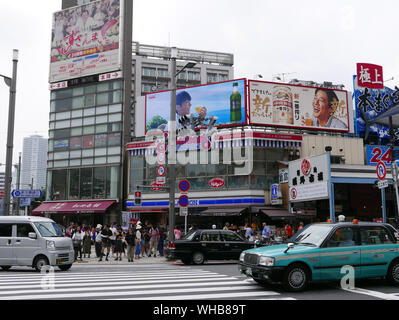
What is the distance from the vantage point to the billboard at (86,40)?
41.2 metres

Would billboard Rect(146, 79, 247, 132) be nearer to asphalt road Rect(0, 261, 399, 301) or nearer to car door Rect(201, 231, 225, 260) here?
car door Rect(201, 231, 225, 260)

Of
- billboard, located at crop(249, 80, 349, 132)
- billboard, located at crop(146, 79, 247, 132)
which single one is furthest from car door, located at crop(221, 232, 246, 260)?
billboard, located at crop(249, 80, 349, 132)

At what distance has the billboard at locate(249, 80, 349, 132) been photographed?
115 ft

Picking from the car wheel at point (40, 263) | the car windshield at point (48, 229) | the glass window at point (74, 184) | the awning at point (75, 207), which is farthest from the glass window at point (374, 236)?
the glass window at point (74, 184)

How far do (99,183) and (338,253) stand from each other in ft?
108

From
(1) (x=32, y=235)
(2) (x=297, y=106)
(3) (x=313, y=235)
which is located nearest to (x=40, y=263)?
(1) (x=32, y=235)

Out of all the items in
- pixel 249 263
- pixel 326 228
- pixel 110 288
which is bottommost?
pixel 110 288

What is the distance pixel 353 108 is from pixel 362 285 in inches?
1248

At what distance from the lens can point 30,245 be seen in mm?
15297

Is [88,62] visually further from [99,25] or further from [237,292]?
[237,292]

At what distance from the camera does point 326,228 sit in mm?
10281

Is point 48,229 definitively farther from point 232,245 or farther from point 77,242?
point 232,245
